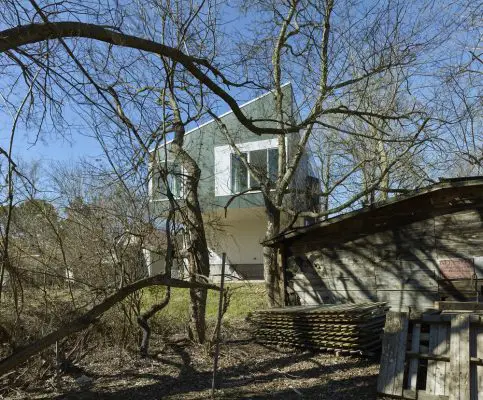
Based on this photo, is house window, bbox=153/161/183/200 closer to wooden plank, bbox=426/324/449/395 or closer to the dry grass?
the dry grass

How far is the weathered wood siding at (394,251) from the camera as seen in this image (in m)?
9.17

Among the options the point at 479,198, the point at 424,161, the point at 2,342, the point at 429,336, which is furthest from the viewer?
the point at 424,161

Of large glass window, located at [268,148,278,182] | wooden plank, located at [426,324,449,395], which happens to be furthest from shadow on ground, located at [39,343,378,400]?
large glass window, located at [268,148,278,182]

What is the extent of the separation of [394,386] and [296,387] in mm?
1463

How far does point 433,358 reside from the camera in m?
6.59

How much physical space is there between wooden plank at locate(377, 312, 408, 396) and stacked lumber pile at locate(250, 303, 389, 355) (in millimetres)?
1418

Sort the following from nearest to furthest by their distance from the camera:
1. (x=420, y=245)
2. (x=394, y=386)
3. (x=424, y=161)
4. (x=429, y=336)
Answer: (x=394, y=386)
(x=429, y=336)
(x=420, y=245)
(x=424, y=161)

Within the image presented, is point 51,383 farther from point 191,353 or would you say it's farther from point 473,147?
point 473,147

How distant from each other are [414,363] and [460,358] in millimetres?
679

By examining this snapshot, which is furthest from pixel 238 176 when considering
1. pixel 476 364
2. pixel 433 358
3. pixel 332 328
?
pixel 476 364

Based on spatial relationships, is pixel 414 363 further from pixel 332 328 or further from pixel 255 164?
pixel 255 164

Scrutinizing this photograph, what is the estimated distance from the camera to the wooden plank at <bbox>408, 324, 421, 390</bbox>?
6.50 metres

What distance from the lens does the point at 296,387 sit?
7223 mm

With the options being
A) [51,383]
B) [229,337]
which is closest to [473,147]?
[229,337]
